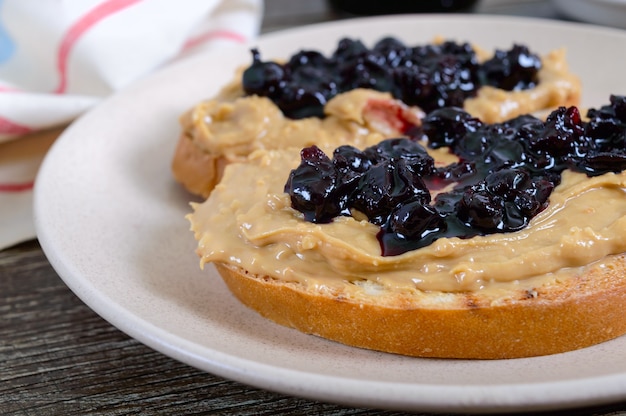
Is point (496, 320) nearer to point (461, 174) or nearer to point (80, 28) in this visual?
point (461, 174)

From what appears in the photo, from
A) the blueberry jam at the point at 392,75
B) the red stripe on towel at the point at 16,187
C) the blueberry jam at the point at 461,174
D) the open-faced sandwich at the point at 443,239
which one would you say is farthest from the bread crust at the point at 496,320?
the red stripe on towel at the point at 16,187

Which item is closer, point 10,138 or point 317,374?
point 317,374

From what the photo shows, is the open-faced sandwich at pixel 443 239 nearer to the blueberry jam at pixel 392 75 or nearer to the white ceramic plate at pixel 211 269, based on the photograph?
the white ceramic plate at pixel 211 269

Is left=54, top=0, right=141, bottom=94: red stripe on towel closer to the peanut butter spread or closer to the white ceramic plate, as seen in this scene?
the white ceramic plate

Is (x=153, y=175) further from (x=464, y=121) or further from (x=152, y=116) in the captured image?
(x=464, y=121)

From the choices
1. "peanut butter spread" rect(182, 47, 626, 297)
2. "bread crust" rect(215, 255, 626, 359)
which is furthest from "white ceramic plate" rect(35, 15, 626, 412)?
"peanut butter spread" rect(182, 47, 626, 297)

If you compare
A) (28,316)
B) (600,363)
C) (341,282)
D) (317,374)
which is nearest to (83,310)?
(28,316)

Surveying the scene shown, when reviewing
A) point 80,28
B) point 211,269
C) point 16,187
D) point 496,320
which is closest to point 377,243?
point 496,320
